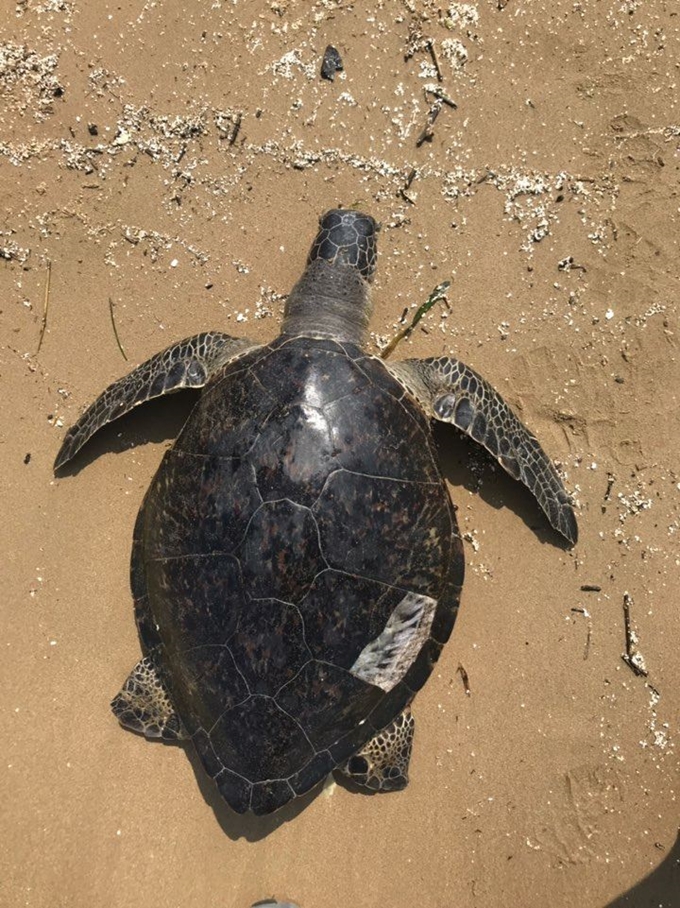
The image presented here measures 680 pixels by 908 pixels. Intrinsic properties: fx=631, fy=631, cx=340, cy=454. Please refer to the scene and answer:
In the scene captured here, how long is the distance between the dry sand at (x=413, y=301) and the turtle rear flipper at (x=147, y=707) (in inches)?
6.9

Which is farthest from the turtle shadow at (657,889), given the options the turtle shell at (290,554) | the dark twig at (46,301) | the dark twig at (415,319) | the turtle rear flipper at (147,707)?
the dark twig at (46,301)

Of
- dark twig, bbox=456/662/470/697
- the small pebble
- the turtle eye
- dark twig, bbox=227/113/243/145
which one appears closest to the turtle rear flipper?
the turtle eye

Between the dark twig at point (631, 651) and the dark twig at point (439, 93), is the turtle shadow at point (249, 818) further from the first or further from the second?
the dark twig at point (439, 93)

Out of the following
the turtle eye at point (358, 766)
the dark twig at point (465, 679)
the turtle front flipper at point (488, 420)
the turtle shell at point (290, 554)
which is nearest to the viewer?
the turtle shell at point (290, 554)

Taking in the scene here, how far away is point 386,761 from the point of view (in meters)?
3.07

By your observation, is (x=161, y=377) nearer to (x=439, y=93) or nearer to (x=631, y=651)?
(x=439, y=93)

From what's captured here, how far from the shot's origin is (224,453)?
2.64 meters

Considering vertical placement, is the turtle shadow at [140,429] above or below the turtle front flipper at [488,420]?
below

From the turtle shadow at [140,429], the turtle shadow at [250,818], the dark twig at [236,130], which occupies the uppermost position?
the dark twig at [236,130]

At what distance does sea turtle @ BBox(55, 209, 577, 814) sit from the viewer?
2.49 meters

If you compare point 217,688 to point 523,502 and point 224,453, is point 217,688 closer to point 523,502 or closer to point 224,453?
point 224,453

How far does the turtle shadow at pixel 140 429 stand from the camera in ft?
11.3

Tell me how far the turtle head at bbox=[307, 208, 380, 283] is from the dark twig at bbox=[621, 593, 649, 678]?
221 centimetres

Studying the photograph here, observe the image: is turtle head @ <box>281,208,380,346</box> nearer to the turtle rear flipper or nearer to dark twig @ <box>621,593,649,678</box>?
the turtle rear flipper
